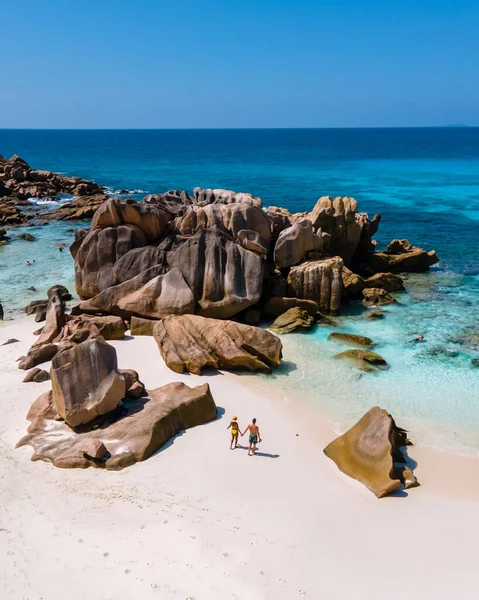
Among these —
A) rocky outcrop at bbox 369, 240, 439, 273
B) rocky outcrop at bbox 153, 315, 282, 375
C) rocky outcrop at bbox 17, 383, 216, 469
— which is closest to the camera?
rocky outcrop at bbox 17, 383, 216, 469

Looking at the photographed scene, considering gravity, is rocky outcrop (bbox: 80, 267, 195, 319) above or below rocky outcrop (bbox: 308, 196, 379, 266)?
below

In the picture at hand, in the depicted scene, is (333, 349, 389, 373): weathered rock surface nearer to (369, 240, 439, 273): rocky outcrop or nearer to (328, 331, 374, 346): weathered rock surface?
(328, 331, 374, 346): weathered rock surface

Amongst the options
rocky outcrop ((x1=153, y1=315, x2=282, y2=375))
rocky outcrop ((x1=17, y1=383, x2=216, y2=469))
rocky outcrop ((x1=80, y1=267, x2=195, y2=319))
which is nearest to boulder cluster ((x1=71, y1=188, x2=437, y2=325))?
rocky outcrop ((x1=80, y1=267, x2=195, y2=319))

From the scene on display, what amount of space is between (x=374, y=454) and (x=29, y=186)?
60.4m

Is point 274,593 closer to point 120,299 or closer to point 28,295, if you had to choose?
point 120,299

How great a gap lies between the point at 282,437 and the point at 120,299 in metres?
11.3

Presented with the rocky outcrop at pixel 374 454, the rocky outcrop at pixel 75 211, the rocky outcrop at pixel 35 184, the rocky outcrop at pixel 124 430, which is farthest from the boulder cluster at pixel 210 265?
the rocky outcrop at pixel 35 184

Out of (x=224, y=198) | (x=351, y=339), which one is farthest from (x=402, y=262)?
(x=351, y=339)

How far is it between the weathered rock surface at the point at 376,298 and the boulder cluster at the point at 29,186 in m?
37.4

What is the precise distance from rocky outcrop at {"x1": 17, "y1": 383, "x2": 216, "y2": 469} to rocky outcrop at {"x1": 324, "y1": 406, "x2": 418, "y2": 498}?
160 inches

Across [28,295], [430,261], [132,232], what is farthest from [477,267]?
[28,295]

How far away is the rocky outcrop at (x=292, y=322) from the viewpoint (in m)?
24.1

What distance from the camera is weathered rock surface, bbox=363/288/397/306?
28031mm

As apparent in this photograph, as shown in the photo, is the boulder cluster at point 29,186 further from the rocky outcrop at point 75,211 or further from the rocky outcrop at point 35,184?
the rocky outcrop at point 75,211
